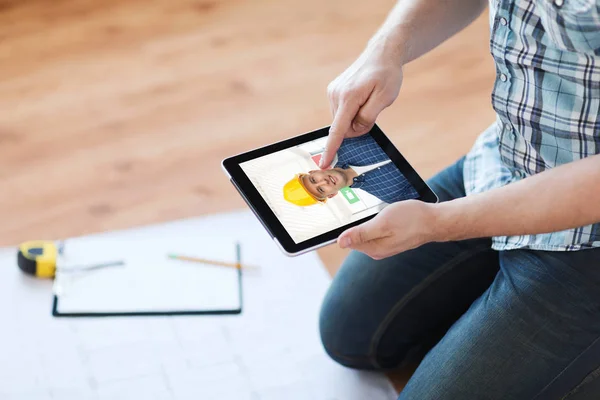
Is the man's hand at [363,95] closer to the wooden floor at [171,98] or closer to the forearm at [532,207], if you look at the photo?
A: the forearm at [532,207]

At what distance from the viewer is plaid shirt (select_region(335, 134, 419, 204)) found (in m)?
1.03

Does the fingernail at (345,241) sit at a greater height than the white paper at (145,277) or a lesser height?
greater

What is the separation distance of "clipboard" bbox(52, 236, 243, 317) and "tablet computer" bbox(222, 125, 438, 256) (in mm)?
361

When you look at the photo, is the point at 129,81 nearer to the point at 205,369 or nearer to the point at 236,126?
the point at 236,126

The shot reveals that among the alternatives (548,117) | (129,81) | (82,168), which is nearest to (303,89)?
(129,81)

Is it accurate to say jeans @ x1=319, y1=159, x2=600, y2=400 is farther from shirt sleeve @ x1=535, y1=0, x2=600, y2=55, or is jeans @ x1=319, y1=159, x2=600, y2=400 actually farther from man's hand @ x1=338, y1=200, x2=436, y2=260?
shirt sleeve @ x1=535, y1=0, x2=600, y2=55

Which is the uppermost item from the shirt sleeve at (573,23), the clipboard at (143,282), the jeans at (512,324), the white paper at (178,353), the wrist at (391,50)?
the shirt sleeve at (573,23)

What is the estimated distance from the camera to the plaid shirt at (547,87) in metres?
0.88

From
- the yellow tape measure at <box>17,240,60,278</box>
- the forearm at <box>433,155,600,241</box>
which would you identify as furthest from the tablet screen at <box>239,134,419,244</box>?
the yellow tape measure at <box>17,240,60,278</box>

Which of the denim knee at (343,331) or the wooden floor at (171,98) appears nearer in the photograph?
the denim knee at (343,331)

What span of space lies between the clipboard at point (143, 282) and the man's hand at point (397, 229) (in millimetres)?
444

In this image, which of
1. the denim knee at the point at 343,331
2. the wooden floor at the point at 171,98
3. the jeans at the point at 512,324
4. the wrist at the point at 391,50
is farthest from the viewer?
the wooden floor at the point at 171,98

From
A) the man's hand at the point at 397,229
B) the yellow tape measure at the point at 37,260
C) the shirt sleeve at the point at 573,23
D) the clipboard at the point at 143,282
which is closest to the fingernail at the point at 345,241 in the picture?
the man's hand at the point at 397,229

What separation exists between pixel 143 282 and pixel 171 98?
537mm
